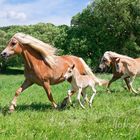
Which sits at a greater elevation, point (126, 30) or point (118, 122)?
point (118, 122)

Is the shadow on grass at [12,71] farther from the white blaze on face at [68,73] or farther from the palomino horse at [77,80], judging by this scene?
the white blaze on face at [68,73]

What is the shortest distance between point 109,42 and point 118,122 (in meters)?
52.3

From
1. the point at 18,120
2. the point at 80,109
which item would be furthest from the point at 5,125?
the point at 80,109

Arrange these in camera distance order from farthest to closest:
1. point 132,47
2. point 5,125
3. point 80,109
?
point 132,47 → point 80,109 → point 5,125

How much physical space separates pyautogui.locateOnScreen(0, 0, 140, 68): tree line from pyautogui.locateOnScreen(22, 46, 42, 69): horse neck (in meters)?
45.1

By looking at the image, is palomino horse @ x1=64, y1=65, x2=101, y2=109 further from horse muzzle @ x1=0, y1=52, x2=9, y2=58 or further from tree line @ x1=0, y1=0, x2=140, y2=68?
tree line @ x1=0, y1=0, x2=140, y2=68

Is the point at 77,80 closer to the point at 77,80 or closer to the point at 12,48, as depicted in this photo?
the point at 77,80

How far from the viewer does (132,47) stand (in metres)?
58.0

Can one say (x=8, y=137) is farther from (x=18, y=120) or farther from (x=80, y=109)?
(x=80, y=109)

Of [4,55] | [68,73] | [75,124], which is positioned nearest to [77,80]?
[68,73]

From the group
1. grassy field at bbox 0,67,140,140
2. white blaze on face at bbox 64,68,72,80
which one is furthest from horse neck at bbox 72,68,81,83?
grassy field at bbox 0,67,140,140

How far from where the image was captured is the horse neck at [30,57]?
1195cm

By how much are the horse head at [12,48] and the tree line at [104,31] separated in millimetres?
45398

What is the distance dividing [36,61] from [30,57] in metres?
0.20
